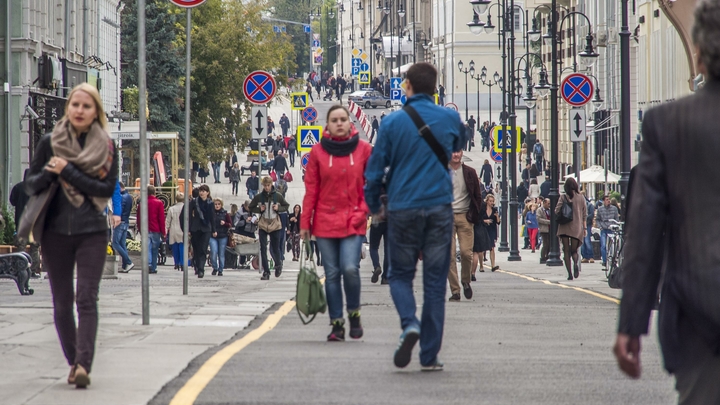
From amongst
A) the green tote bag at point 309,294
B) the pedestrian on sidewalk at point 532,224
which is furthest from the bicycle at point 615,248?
the pedestrian on sidewalk at point 532,224

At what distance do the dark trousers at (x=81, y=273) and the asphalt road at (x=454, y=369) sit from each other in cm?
49

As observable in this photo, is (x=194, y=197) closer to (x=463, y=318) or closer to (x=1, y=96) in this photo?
(x=1, y=96)

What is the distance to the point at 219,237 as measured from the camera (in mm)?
26500

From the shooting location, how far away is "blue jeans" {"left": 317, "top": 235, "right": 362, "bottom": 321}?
33.1 ft

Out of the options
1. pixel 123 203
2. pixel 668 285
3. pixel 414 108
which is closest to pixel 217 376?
pixel 414 108

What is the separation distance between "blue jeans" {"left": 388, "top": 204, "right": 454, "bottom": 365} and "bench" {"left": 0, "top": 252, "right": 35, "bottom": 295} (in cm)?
906

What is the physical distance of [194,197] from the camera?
26.0m

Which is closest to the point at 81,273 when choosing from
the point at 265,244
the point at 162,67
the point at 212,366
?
the point at 212,366

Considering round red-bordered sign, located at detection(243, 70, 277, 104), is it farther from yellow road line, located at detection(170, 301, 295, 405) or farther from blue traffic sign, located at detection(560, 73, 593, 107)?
yellow road line, located at detection(170, 301, 295, 405)

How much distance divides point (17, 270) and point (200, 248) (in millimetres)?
8181

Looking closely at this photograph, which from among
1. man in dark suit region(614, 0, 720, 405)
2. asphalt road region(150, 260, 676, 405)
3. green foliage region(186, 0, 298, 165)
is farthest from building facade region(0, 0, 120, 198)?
man in dark suit region(614, 0, 720, 405)

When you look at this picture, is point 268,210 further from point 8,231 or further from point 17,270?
point 17,270

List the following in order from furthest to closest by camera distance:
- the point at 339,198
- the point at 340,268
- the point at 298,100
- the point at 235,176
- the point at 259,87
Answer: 1. the point at 235,176
2. the point at 298,100
3. the point at 259,87
4. the point at 340,268
5. the point at 339,198

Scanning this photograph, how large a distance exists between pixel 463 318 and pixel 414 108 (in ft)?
15.8
